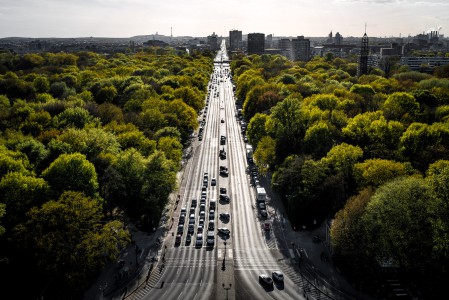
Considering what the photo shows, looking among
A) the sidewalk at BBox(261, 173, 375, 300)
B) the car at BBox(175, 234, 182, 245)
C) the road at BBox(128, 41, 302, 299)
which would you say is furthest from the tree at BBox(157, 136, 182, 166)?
the sidewalk at BBox(261, 173, 375, 300)

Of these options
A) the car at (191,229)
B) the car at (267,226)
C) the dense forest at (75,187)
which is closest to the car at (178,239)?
the car at (191,229)

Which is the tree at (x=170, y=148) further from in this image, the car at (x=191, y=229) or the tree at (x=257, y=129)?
the tree at (x=257, y=129)

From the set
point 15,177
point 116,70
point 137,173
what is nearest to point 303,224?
point 137,173

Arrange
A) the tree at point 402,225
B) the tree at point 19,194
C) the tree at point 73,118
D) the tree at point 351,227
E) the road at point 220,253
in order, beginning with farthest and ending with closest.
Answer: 1. the tree at point 73,118
2. the tree at point 19,194
3. the road at point 220,253
4. the tree at point 351,227
5. the tree at point 402,225

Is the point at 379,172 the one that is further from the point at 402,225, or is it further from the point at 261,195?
the point at 261,195

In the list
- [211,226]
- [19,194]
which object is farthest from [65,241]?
[211,226]

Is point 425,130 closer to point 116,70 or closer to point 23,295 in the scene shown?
point 23,295

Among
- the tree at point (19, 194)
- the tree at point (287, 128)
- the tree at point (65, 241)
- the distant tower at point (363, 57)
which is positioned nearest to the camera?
the tree at point (65, 241)

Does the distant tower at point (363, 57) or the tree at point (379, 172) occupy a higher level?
the distant tower at point (363, 57)

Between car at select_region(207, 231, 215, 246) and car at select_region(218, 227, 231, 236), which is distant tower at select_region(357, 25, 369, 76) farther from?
car at select_region(207, 231, 215, 246)
